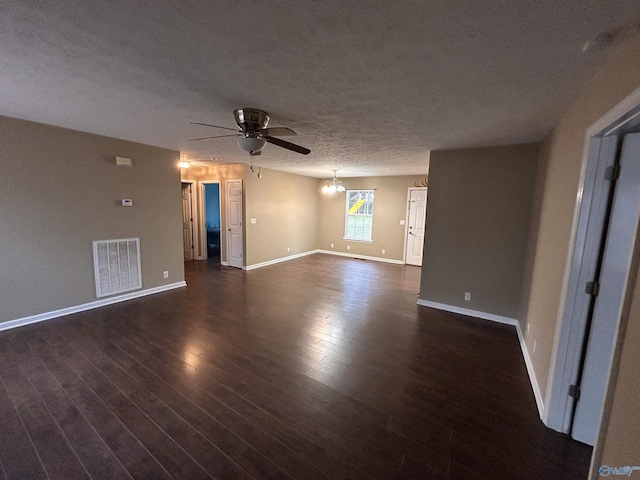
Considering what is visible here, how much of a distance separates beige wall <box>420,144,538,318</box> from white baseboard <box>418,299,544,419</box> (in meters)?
0.06

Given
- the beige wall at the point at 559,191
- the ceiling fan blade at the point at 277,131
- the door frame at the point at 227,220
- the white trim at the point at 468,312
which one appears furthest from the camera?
the door frame at the point at 227,220

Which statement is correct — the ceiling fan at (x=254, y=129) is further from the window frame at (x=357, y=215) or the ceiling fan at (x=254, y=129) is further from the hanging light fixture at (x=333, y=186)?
the window frame at (x=357, y=215)

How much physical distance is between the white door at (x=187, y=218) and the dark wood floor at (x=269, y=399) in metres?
3.64

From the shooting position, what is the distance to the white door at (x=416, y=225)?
7.10 metres

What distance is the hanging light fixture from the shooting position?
25.3 ft

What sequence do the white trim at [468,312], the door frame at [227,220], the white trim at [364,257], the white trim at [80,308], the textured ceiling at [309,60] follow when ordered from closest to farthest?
the textured ceiling at [309,60]
the white trim at [80,308]
the white trim at [468,312]
the door frame at [227,220]
the white trim at [364,257]

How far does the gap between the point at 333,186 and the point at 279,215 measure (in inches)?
69.8

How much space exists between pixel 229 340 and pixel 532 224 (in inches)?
154

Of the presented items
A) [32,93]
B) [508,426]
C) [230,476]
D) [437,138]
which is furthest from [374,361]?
[32,93]

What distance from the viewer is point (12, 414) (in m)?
1.95

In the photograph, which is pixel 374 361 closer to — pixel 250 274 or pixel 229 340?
pixel 229 340

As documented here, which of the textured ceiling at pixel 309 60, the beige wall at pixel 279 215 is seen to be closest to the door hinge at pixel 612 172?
the textured ceiling at pixel 309 60

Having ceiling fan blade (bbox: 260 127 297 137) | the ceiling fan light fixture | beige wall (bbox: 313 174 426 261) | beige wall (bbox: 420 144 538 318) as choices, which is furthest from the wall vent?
beige wall (bbox: 313 174 426 261)

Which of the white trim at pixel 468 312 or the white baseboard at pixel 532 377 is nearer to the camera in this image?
the white baseboard at pixel 532 377
